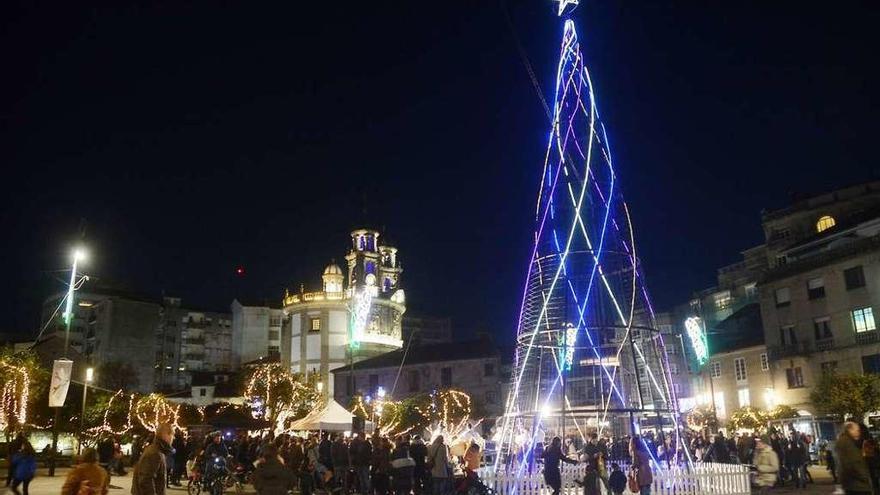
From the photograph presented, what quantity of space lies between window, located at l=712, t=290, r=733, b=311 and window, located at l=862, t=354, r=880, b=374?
3138 cm

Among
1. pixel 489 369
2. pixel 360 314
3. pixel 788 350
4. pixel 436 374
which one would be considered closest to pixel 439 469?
pixel 788 350

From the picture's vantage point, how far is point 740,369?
47344mm

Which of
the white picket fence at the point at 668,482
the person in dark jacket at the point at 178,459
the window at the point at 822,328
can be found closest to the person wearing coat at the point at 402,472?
the white picket fence at the point at 668,482

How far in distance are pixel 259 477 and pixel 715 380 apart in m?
46.5

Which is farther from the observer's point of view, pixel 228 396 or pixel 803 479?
pixel 228 396

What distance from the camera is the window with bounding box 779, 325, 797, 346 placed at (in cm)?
4162

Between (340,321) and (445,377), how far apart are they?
21.1 meters

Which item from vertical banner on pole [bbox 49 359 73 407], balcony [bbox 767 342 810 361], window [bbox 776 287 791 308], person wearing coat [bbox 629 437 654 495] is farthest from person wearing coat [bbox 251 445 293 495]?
window [bbox 776 287 791 308]

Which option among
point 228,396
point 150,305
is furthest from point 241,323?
point 228,396

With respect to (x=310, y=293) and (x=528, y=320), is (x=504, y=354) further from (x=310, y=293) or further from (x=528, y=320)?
(x=528, y=320)

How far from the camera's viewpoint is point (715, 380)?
4975 cm

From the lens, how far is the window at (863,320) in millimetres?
36469

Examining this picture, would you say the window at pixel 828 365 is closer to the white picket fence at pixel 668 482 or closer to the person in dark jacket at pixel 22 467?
the white picket fence at pixel 668 482

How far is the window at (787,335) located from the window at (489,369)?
994 inches
